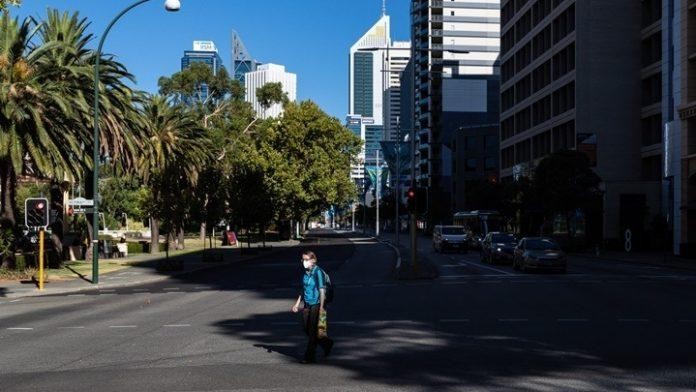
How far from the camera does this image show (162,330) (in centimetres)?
1466

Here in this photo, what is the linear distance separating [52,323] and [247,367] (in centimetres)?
769

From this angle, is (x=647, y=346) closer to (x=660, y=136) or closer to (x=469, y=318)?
(x=469, y=318)

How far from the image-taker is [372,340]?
42.3ft

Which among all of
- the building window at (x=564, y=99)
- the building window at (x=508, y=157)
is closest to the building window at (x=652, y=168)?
the building window at (x=564, y=99)

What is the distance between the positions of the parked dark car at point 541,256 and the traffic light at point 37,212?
18.4m

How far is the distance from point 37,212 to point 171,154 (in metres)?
26.9

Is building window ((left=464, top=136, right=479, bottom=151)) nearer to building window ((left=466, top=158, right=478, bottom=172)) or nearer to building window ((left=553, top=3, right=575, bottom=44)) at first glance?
building window ((left=466, top=158, right=478, bottom=172))

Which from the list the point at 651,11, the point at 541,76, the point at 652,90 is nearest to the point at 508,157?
the point at 541,76

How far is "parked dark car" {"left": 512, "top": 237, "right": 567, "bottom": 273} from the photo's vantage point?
99.8 ft

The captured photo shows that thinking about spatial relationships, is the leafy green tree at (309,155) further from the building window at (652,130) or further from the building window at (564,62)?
the building window at (652,130)

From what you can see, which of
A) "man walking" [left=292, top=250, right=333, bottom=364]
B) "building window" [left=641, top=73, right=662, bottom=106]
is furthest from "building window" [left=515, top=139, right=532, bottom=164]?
"man walking" [left=292, top=250, right=333, bottom=364]

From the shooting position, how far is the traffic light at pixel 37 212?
26.5 meters

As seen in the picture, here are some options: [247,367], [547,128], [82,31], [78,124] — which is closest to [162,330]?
[247,367]

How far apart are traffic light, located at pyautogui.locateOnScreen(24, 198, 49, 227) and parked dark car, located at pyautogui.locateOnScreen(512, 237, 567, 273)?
18362 millimetres
